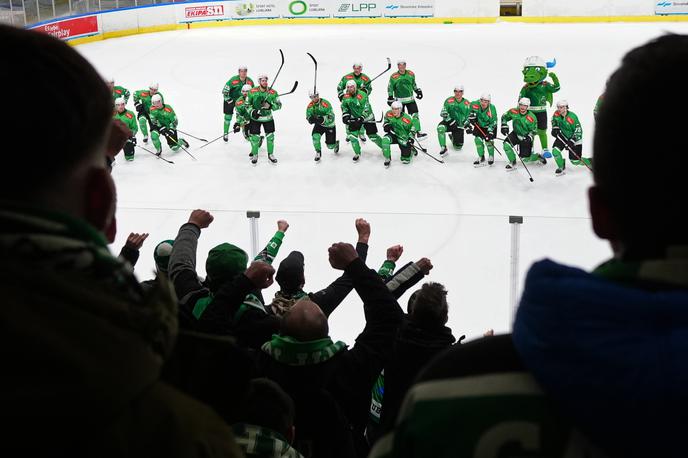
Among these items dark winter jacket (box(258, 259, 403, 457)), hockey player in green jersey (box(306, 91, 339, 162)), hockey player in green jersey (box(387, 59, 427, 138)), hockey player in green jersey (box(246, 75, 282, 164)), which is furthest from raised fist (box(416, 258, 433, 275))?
hockey player in green jersey (box(387, 59, 427, 138))

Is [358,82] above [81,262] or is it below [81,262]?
below

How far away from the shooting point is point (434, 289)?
2.67 m

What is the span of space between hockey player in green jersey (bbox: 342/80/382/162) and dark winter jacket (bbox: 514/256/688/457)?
369 inches

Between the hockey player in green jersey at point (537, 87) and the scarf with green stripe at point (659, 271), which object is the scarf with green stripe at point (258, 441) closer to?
the scarf with green stripe at point (659, 271)

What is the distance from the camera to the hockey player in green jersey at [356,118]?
1011cm

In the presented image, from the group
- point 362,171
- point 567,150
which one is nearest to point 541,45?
point 567,150

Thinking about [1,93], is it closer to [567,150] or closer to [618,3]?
→ [567,150]

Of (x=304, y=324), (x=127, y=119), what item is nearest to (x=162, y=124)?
(x=127, y=119)

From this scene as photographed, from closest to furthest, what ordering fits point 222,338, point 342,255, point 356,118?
point 222,338 → point 342,255 → point 356,118

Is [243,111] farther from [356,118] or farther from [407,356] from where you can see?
[407,356]

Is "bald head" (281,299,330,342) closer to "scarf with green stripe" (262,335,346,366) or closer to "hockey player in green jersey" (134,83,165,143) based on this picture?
"scarf with green stripe" (262,335,346,366)

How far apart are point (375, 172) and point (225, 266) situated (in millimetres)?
6634

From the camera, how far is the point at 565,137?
9.23 m

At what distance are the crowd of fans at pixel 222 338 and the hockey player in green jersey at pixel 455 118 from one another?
9.46 m
